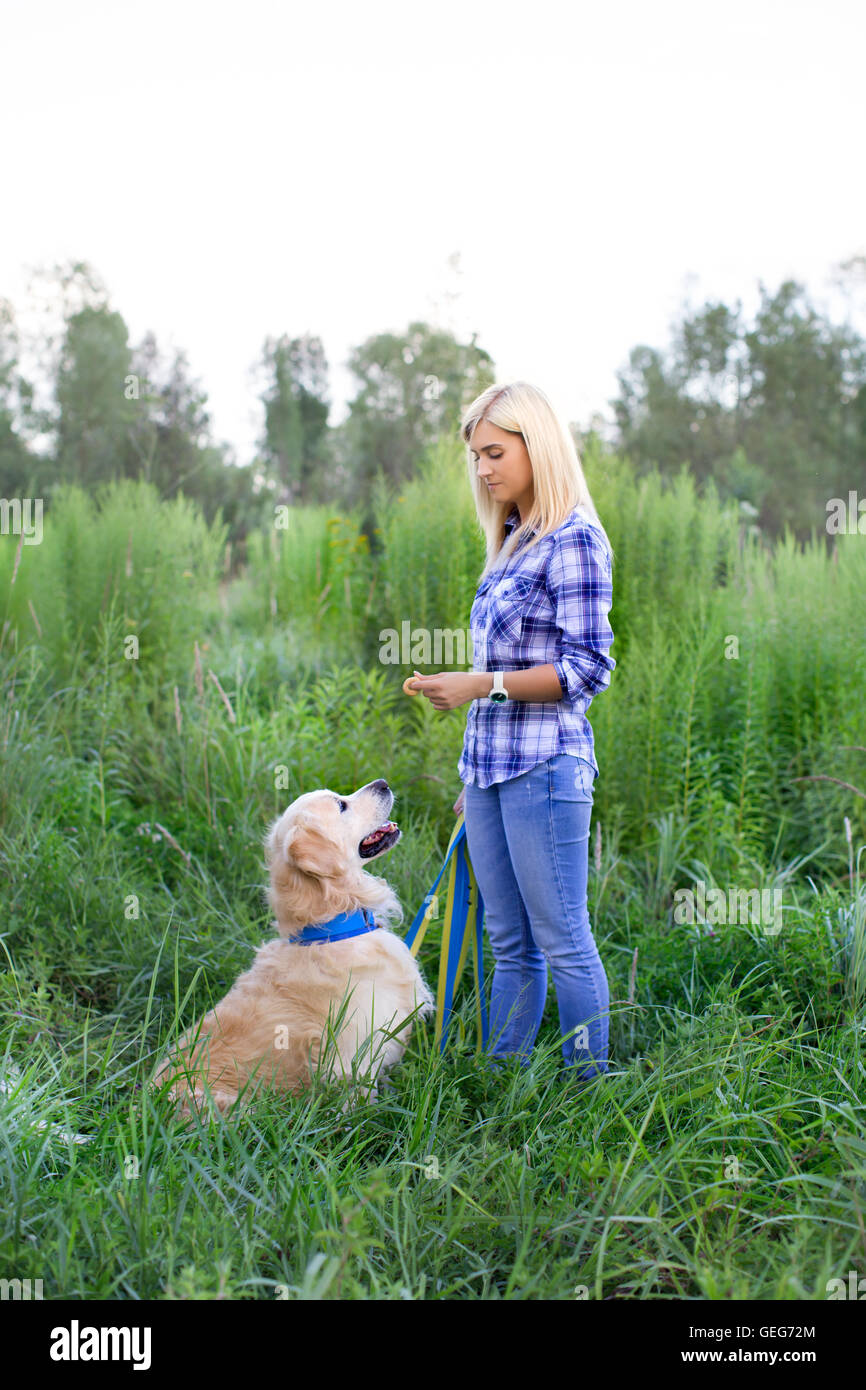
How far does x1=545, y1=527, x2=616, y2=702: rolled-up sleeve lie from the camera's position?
243 cm

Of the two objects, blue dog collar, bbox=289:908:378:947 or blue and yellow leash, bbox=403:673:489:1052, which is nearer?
blue dog collar, bbox=289:908:378:947

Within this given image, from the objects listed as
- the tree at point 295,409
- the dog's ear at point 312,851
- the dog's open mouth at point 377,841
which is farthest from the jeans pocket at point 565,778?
the tree at point 295,409

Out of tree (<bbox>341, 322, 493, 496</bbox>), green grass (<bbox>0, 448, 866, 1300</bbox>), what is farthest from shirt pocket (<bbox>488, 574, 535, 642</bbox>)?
tree (<bbox>341, 322, 493, 496</bbox>)

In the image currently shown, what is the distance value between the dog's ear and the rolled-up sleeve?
2.71 feet

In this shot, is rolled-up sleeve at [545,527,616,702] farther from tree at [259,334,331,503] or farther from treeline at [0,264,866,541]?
tree at [259,334,331,503]

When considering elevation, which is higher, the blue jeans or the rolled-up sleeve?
the rolled-up sleeve

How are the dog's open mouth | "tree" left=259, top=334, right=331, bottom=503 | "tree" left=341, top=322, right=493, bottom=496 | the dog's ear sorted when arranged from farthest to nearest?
"tree" left=259, top=334, right=331, bottom=503
"tree" left=341, top=322, right=493, bottom=496
the dog's open mouth
the dog's ear

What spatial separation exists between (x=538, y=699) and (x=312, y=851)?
0.79m

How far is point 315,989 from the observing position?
2.50m

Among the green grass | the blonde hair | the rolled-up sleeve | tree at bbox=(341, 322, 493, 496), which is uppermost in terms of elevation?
tree at bbox=(341, 322, 493, 496)

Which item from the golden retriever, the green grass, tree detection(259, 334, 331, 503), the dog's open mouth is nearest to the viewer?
the green grass

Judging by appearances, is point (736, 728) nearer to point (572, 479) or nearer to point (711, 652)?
point (711, 652)
